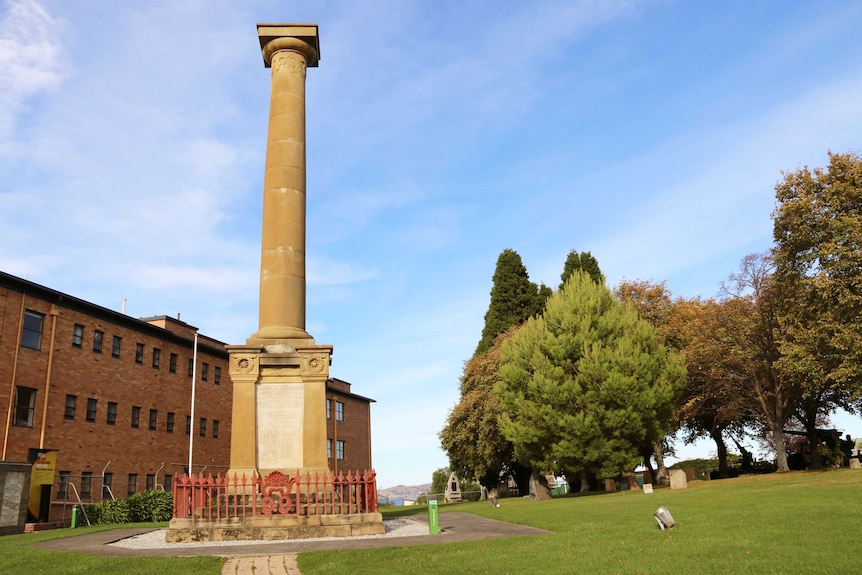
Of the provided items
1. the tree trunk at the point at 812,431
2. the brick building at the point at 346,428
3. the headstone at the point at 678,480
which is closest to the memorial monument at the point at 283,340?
the headstone at the point at 678,480

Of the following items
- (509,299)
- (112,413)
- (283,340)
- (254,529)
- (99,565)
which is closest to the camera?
(99,565)

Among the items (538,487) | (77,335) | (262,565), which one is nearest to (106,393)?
(77,335)

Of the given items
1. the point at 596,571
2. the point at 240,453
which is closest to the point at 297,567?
the point at 596,571

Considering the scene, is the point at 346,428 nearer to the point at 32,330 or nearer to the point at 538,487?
the point at 538,487

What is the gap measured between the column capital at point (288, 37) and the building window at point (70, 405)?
22551 mm

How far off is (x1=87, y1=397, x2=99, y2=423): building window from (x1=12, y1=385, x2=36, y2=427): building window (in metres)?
3.77

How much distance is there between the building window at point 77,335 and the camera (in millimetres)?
34344

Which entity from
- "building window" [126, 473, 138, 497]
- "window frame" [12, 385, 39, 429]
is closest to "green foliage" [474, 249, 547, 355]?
"building window" [126, 473, 138, 497]

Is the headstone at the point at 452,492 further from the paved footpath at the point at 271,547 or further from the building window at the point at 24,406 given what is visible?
the paved footpath at the point at 271,547

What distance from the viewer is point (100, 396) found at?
35875 millimetres

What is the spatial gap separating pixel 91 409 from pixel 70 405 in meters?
1.61

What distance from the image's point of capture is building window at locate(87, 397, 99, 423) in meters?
34.9

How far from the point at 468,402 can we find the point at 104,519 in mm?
21098

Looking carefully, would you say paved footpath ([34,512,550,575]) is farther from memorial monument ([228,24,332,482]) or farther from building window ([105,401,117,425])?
building window ([105,401,117,425])
